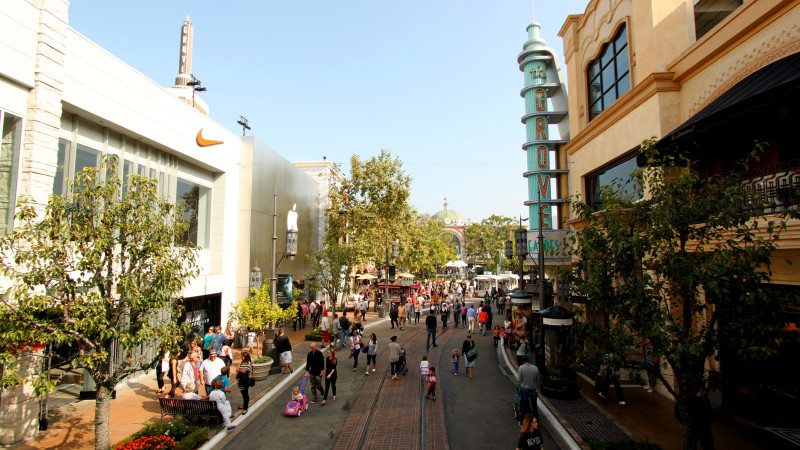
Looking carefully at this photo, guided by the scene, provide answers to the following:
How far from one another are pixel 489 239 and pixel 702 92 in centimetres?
→ 6240

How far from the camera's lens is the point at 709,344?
6.15 metres

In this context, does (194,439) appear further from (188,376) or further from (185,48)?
(185,48)

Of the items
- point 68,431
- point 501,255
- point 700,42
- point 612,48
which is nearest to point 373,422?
point 68,431

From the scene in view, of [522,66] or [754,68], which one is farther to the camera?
[522,66]

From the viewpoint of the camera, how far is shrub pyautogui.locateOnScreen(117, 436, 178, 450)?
774 centimetres

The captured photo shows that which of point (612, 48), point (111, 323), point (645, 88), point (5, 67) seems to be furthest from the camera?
point (612, 48)

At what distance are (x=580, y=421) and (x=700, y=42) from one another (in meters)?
10.0

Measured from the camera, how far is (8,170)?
9797mm

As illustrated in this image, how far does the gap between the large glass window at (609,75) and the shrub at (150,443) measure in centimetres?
1673

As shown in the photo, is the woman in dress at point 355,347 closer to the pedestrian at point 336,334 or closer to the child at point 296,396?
the pedestrian at point 336,334

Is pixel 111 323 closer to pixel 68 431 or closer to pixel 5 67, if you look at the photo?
pixel 68 431

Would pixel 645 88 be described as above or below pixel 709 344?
above

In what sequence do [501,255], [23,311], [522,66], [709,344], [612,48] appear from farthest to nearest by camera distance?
[501,255]
[522,66]
[612,48]
[23,311]
[709,344]

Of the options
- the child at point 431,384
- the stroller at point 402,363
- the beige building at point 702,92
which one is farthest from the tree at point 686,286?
the stroller at point 402,363
